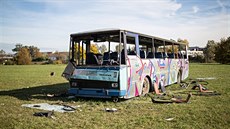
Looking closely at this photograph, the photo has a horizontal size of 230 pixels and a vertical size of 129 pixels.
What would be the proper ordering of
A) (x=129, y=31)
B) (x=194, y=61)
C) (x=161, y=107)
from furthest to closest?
(x=194, y=61)
(x=129, y=31)
(x=161, y=107)

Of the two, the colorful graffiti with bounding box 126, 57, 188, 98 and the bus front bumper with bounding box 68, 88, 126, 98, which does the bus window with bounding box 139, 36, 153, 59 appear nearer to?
the colorful graffiti with bounding box 126, 57, 188, 98

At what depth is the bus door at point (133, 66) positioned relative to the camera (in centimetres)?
952

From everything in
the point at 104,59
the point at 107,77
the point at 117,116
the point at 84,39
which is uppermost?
the point at 84,39

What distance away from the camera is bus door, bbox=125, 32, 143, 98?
9.52m

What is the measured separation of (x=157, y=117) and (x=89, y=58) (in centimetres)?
440

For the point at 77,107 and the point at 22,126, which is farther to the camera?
the point at 77,107

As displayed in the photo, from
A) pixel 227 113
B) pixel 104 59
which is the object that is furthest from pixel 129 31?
pixel 227 113

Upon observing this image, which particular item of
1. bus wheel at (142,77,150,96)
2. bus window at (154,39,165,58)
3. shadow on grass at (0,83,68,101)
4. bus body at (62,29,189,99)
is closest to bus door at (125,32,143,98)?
bus body at (62,29,189,99)

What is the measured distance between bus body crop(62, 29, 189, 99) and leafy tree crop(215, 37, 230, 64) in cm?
5844

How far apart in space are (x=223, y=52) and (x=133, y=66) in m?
62.3

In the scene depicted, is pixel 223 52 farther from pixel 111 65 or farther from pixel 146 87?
pixel 111 65

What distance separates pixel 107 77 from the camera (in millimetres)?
9180

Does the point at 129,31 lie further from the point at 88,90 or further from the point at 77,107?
the point at 77,107

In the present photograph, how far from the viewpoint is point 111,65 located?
927cm
